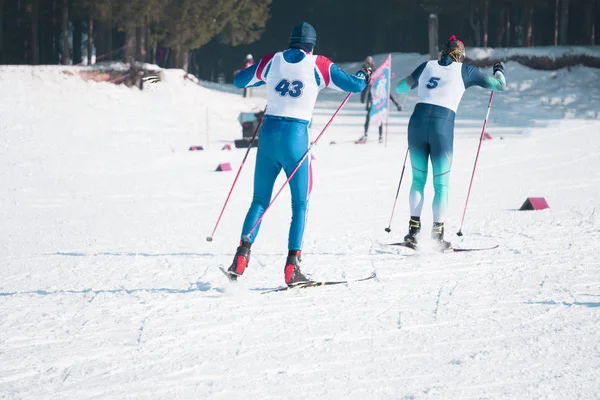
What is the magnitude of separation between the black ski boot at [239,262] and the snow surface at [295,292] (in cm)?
12

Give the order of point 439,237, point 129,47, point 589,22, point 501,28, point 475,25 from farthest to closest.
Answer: point 475,25, point 501,28, point 589,22, point 129,47, point 439,237

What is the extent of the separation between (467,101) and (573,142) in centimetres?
1354

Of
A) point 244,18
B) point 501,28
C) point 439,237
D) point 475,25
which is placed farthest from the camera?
A: point 475,25

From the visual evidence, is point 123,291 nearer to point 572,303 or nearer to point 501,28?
point 572,303

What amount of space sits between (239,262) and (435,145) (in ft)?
8.15

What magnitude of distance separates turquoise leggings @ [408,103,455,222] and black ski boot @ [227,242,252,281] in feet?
7.41

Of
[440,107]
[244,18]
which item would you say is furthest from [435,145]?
[244,18]

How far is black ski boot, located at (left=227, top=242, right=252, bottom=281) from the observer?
6.39 metres

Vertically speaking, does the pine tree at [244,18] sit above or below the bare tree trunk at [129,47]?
above

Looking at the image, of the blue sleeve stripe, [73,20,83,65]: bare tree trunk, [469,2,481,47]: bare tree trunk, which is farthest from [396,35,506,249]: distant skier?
[73,20,83,65]: bare tree trunk

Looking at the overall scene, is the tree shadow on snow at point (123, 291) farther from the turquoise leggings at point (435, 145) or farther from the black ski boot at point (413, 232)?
the turquoise leggings at point (435, 145)

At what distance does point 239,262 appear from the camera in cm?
639

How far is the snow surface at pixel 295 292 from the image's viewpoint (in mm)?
4320

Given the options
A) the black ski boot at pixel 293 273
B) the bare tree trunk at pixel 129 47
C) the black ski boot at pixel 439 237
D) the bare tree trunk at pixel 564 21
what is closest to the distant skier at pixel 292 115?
the black ski boot at pixel 293 273
